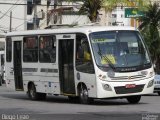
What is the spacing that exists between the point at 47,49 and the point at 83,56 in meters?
2.87

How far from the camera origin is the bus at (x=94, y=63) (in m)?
22.2

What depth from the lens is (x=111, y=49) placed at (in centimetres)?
2262

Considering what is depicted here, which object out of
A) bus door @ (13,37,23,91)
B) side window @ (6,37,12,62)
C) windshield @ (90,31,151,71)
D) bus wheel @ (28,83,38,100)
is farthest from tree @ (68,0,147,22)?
windshield @ (90,31,151,71)

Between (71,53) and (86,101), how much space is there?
2.00 m

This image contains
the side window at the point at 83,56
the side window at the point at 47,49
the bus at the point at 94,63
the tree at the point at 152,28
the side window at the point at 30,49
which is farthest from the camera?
the tree at the point at 152,28

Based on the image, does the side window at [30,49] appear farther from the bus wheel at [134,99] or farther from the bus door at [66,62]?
the bus wheel at [134,99]

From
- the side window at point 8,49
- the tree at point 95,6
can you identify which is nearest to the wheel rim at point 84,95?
the side window at point 8,49

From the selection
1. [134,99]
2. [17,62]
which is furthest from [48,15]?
[134,99]

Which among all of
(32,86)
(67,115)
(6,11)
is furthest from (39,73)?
(6,11)

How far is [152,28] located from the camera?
53.3 metres

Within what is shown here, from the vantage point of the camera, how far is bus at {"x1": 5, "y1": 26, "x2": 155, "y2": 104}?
2225cm

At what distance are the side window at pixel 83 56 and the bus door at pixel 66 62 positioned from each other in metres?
0.40

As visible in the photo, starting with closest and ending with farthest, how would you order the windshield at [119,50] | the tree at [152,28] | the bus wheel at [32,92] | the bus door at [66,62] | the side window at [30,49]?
the windshield at [119,50]
the bus door at [66,62]
the side window at [30,49]
the bus wheel at [32,92]
the tree at [152,28]

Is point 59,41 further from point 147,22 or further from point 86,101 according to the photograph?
point 147,22
